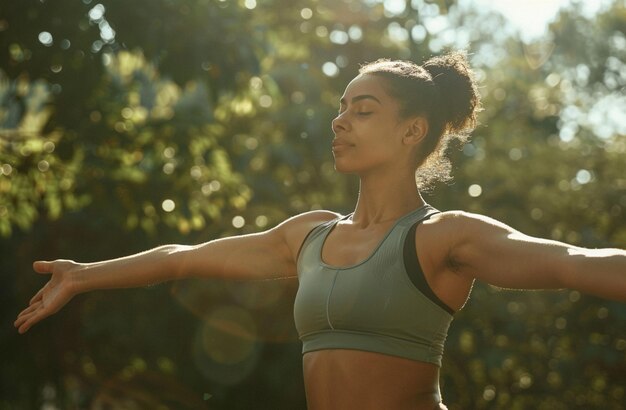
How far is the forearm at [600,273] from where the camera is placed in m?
2.55

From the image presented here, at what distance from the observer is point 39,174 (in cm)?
896

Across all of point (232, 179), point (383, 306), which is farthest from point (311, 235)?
point (232, 179)

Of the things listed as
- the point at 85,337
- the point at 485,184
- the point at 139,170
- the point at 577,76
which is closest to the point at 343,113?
the point at 139,170

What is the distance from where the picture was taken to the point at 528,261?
285cm

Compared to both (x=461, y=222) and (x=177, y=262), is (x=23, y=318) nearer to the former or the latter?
(x=177, y=262)

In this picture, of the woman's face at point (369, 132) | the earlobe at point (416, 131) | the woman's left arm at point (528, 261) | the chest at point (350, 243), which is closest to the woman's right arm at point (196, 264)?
the chest at point (350, 243)

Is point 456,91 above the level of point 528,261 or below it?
above

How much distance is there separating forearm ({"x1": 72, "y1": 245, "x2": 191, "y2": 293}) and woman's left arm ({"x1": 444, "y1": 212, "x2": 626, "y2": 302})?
1240mm

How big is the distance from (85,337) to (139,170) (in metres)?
8.04

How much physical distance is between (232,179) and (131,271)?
6337 millimetres

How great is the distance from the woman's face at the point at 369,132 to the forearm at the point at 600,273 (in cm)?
103

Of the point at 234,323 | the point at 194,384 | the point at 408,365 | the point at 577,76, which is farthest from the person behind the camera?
the point at 577,76

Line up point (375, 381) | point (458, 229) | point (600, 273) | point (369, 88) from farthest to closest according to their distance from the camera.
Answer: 1. point (369, 88)
2. point (375, 381)
3. point (458, 229)
4. point (600, 273)

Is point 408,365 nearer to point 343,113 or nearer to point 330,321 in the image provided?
point 330,321
